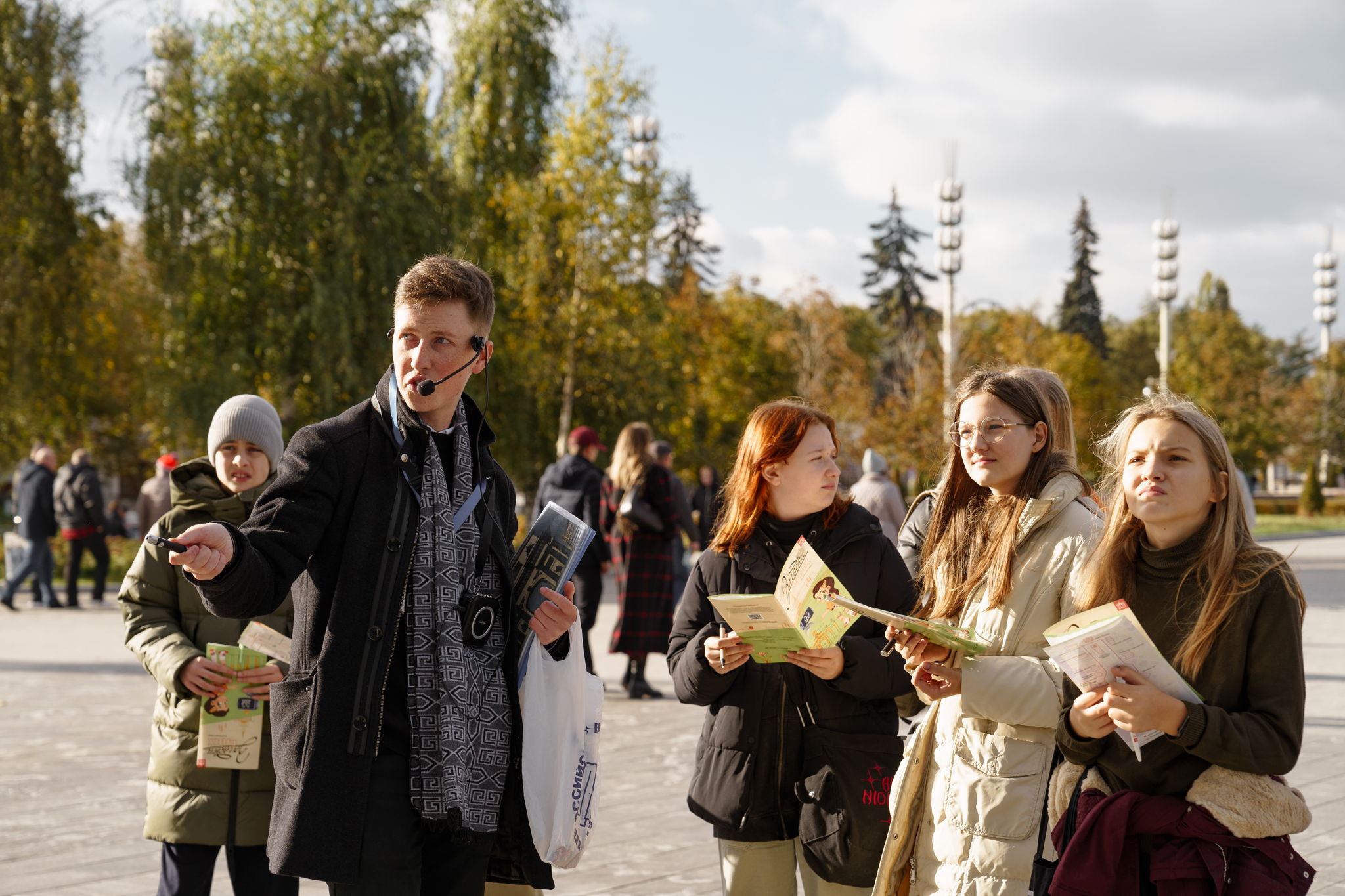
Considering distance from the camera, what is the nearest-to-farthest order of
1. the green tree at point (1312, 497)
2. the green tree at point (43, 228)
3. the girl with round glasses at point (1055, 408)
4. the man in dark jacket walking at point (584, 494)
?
the girl with round glasses at point (1055, 408) < the man in dark jacket walking at point (584, 494) < the green tree at point (43, 228) < the green tree at point (1312, 497)

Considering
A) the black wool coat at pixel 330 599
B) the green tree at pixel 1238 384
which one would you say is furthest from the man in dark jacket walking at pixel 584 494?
the green tree at pixel 1238 384

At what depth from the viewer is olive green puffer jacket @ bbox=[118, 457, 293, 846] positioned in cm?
411

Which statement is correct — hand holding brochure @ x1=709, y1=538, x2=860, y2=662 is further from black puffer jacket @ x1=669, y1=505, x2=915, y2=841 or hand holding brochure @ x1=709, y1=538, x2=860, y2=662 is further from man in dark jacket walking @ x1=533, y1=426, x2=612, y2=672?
man in dark jacket walking @ x1=533, y1=426, x2=612, y2=672

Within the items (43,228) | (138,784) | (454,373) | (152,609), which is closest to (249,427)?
(152,609)

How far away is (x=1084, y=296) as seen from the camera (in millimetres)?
86000

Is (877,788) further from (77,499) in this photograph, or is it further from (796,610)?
(77,499)

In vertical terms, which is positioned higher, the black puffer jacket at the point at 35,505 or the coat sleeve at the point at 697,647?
the coat sleeve at the point at 697,647

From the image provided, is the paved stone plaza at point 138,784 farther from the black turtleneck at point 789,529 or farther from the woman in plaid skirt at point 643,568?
the black turtleneck at point 789,529

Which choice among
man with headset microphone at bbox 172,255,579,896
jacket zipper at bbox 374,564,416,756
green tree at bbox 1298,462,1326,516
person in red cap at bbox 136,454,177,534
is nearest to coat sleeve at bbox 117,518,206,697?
man with headset microphone at bbox 172,255,579,896

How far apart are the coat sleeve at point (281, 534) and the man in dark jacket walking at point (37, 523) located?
16166 mm

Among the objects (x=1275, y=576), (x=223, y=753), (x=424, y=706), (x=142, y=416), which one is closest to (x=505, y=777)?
(x=424, y=706)

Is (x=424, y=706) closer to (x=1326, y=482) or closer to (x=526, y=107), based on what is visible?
(x=526, y=107)

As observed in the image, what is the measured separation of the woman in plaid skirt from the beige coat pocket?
7006 mm

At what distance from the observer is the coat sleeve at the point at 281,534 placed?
9.21 feet
